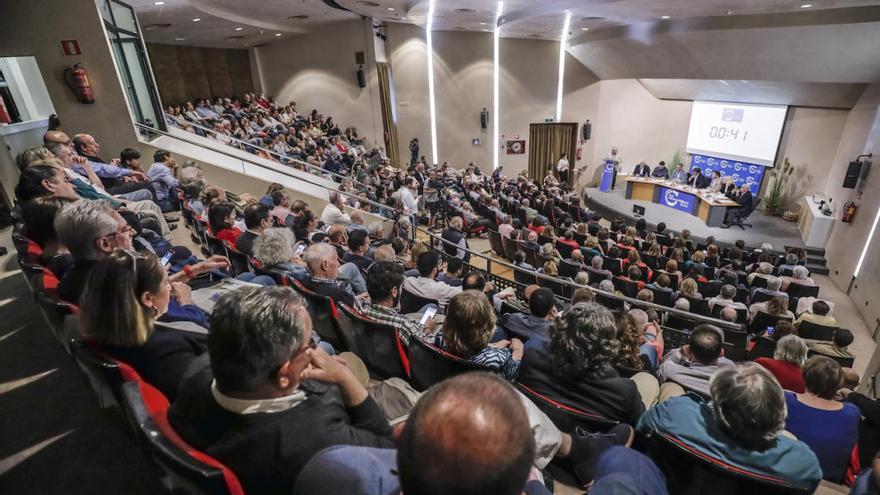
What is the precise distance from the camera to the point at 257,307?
1.15 m

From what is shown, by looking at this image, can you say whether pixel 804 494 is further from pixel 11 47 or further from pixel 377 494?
pixel 11 47

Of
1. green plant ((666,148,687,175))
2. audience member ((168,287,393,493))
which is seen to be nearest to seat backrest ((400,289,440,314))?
audience member ((168,287,393,493))

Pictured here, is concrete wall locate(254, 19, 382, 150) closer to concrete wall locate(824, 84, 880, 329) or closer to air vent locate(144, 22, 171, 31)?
air vent locate(144, 22, 171, 31)

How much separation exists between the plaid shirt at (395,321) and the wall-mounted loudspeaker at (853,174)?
1070cm

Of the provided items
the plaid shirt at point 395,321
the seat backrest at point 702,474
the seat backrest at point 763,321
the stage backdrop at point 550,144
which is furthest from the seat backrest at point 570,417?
the stage backdrop at point 550,144

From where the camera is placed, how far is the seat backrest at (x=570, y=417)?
5.79 ft

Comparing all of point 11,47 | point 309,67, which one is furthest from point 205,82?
point 11,47

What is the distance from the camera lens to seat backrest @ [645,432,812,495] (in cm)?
145

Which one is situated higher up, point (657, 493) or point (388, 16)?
point (388, 16)

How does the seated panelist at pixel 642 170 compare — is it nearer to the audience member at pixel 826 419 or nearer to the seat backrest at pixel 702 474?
the audience member at pixel 826 419

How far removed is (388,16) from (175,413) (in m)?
13.0

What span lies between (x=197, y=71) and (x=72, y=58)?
923 cm

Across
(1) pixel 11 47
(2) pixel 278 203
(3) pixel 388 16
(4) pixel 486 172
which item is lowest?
(4) pixel 486 172

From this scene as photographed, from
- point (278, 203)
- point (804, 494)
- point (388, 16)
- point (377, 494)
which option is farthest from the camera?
point (388, 16)
